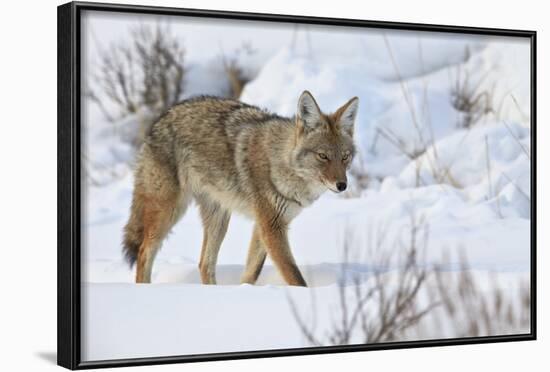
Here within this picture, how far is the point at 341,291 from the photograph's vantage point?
6812mm

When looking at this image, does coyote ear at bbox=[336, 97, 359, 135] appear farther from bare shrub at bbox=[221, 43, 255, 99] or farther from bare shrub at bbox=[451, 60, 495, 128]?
bare shrub at bbox=[451, 60, 495, 128]

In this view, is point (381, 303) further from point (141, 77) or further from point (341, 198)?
point (141, 77)

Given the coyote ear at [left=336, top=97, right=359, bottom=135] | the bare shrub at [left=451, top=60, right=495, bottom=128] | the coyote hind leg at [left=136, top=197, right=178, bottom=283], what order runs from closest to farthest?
the coyote hind leg at [left=136, top=197, right=178, bottom=283] → the coyote ear at [left=336, top=97, right=359, bottom=135] → the bare shrub at [left=451, top=60, right=495, bottom=128]

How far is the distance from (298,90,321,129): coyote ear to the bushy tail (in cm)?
117

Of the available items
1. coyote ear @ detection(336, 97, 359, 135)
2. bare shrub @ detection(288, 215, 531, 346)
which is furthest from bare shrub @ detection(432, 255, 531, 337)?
coyote ear @ detection(336, 97, 359, 135)

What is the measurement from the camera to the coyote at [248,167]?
6.62m

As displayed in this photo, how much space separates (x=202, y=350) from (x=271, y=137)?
142 centimetres

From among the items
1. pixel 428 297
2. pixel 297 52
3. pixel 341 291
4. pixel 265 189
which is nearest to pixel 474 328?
pixel 428 297

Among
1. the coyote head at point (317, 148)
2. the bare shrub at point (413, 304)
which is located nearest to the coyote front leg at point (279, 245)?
the bare shrub at point (413, 304)

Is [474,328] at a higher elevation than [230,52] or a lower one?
lower

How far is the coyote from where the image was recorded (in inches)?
261

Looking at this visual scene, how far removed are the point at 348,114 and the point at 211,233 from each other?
3.84ft

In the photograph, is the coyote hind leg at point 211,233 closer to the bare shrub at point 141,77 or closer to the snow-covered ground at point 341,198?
the snow-covered ground at point 341,198

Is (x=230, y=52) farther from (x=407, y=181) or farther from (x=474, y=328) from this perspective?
(x=474, y=328)
